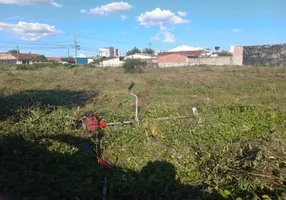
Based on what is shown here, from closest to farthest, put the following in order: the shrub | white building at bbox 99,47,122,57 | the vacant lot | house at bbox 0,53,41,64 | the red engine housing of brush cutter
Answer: the vacant lot < the red engine housing of brush cutter < the shrub < house at bbox 0,53,41,64 < white building at bbox 99,47,122,57

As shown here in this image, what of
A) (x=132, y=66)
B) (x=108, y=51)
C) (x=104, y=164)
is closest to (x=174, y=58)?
(x=132, y=66)

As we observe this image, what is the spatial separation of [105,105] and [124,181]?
4.77 m

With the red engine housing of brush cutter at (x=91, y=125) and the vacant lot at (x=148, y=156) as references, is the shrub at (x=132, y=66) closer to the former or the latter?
the vacant lot at (x=148, y=156)

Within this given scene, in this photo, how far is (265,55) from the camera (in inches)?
1394

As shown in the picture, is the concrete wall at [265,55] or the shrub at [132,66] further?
the concrete wall at [265,55]

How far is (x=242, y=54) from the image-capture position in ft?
126

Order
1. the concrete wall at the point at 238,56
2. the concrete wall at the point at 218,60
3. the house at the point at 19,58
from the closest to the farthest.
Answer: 1. the concrete wall at the point at 238,56
2. the concrete wall at the point at 218,60
3. the house at the point at 19,58

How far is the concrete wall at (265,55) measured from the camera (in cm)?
3378

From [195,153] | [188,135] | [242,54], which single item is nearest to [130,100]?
[188,135]

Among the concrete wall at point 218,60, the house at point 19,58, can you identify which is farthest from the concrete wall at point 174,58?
the house at point 19,58

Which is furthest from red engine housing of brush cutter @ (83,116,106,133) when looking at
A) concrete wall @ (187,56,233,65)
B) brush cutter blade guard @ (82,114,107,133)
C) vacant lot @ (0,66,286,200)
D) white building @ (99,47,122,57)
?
white building @ (99,47,122,57)

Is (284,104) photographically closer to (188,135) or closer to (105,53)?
(188,135)

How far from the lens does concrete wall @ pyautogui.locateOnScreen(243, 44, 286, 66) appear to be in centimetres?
3378

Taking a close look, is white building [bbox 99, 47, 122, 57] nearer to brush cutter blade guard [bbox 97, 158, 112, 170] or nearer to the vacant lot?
the vacant lot
